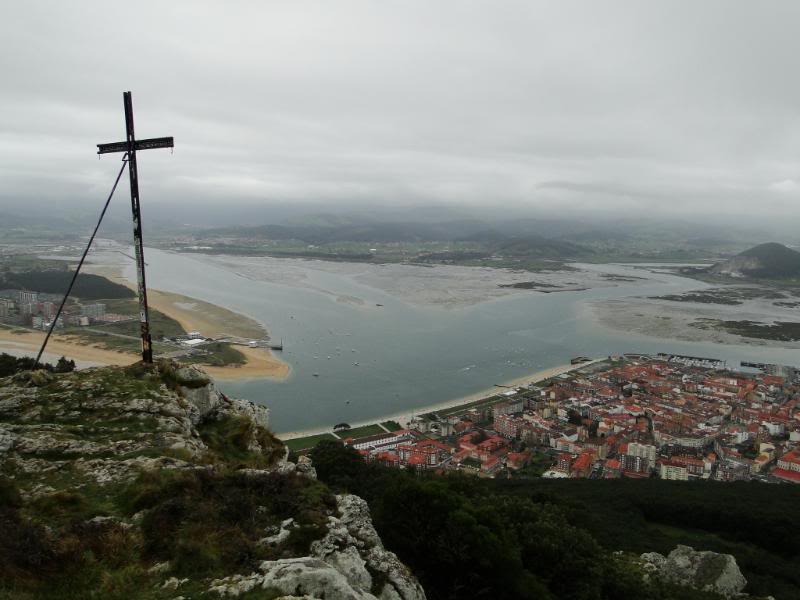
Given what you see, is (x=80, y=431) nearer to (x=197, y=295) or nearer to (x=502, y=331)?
(x=502, y=331)

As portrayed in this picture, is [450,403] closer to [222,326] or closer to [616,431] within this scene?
[616,431]

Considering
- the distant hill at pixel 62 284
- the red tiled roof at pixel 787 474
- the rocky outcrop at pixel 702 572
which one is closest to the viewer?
the rocky outcrop at pixel 702 572

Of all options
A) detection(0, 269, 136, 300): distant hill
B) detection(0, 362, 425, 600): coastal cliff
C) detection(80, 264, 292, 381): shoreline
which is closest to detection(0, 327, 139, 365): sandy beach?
detection(80, 264, 292, 381): shoreline

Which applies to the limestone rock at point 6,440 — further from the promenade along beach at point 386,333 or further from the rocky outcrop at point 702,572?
the promenade along beach at point 386,333

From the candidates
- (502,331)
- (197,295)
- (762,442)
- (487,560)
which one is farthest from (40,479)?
(197,295)

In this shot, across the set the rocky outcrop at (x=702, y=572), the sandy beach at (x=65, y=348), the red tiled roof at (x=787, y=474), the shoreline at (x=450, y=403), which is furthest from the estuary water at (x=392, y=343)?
the rocky outcrop at (x=702, y=572)

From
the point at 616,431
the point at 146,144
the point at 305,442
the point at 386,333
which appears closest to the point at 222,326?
the point at 386,333
